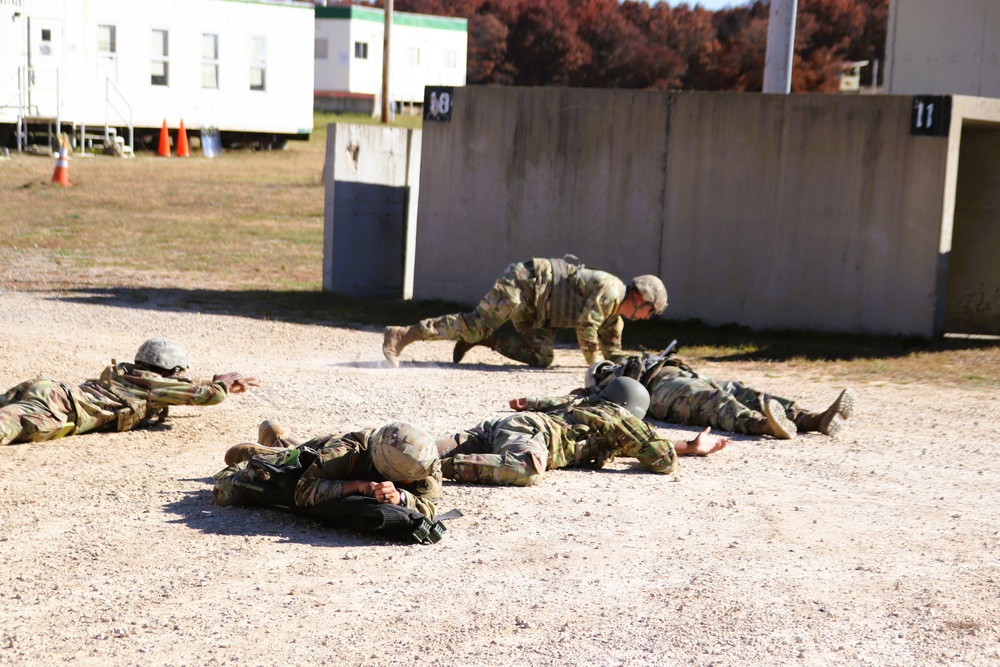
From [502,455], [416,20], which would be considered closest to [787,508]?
[502,455]

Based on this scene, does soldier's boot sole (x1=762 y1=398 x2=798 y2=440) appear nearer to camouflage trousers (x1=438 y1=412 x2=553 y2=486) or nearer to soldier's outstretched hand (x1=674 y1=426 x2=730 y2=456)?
soldier's outstretched hand (x1=674 y1=426 x2=730 y2=456)

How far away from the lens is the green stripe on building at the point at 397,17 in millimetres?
47719

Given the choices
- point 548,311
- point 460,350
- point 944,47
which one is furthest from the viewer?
point 944,47

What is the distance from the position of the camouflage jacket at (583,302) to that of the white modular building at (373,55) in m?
39.6

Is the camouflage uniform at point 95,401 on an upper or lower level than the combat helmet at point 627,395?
lower

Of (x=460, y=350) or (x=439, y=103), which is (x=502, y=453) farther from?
(x=439, y=103)

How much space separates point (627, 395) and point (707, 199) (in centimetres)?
612

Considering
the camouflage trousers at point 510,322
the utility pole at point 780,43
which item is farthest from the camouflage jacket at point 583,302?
the utility pole at point 780,43

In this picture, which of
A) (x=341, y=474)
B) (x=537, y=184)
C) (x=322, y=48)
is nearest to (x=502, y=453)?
(x=341, y=474)

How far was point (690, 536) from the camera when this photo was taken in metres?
5.73

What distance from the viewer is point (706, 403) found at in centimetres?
803

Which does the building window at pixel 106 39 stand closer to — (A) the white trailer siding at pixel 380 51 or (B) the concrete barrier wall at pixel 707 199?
(B) the concrete barrier wall at pixel 707 199

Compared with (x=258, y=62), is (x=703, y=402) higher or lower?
lower

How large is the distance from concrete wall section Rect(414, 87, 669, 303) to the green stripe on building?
35289 mm
